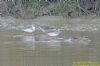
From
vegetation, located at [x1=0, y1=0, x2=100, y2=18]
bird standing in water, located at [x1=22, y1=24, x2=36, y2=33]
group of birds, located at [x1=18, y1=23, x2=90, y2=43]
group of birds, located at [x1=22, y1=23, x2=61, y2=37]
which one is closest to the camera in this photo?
group of birds, located at [x1=18, y1=23, x2=90, y2=43]

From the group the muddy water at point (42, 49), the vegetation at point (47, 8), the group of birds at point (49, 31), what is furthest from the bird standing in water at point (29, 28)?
the vegetation at point (47, 8)

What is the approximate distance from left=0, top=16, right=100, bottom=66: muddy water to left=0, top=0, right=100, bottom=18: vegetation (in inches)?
56.5

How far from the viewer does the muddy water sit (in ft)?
32.8

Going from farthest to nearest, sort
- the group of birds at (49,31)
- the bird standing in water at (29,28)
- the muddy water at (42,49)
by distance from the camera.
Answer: the bird standing in water at (29,28), the group of birds at (49,31), the muddy water at (42,49)

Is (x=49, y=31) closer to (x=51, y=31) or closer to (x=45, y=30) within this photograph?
(x=51, y=31)

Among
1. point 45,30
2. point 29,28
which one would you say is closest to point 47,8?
point 29,28

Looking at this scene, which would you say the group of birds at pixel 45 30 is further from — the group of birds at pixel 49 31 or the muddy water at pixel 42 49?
the muddy water at pixel 42 49

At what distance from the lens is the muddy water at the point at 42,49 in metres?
10.0

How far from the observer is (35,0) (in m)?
15.3

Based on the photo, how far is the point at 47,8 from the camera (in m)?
15.5

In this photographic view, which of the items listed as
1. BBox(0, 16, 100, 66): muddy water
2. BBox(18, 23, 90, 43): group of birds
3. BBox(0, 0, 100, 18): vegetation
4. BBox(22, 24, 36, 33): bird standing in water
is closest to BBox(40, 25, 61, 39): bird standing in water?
BBox(18, 23, 90, 43): group of birds

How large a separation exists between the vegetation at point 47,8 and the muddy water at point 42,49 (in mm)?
1435

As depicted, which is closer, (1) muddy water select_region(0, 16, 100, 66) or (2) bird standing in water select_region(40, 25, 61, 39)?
(1) muddy water select_region(0, 16, 100, 66)

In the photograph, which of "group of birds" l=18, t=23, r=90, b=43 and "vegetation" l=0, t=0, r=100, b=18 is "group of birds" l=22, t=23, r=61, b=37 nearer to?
"group of birds" l=18, t=23, r=90, b=43
